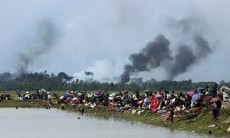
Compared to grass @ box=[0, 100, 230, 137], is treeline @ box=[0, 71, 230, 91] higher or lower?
higher

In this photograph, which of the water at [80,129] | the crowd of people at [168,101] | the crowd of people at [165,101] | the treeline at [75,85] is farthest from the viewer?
the treeline at [75,85]

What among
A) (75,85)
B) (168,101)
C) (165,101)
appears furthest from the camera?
(75,85)

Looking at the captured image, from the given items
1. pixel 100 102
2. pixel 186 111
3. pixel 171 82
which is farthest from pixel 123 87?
pixel 186 111

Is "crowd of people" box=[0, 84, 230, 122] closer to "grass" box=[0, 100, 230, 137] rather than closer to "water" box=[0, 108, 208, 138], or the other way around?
"grass" box=[0, 100, 230, 137]

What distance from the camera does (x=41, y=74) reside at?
160 metres

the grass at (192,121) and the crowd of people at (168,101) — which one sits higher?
the crowd of people at (168,101)

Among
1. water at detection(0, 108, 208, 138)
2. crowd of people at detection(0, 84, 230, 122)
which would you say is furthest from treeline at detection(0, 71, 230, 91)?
water at detection(0, 108, 208, 138)

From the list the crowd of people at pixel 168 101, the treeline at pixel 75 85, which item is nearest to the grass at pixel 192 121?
the crowd of people at pixel 168 101

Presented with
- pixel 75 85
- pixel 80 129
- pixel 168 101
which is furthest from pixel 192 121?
pixel 75 85

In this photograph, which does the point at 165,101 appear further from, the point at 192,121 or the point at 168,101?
the point at 192,121

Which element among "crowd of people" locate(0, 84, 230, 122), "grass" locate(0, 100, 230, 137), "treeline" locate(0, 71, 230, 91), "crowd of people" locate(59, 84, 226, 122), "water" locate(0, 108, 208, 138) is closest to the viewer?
"grass" locate(0, 100, 230, 137)

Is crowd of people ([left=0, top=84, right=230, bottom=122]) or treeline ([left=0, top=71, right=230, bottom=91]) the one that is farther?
treeline ([left=0, top=71, right=230, bottom=91])

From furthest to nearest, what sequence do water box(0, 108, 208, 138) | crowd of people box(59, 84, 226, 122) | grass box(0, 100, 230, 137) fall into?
crowd of people box(59, 84, 226, 122) → water box(0, 108, 208, 138) → grass box(0, 100, 230, 137)

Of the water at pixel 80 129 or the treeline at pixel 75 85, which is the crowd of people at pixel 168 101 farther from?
the treeline at pixel 75 85
